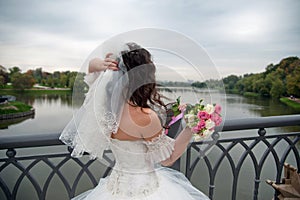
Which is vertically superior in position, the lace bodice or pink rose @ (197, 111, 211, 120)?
pink rose @ (197, 111, 211, 120)

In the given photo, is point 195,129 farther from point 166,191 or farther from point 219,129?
point 166,191

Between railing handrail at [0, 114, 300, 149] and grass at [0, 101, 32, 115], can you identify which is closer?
railing handrail at [0, 114, 300, 149]

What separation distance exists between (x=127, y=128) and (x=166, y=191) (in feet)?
0.93

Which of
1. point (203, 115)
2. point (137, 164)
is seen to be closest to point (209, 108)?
point (203, 115)

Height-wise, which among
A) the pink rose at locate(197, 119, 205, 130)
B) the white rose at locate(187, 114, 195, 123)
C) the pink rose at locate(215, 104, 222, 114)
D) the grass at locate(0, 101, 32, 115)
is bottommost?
the grass at locate(0, 101, 32, 115)

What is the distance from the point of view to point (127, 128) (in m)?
0.62

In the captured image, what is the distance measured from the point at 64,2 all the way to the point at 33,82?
420 cm

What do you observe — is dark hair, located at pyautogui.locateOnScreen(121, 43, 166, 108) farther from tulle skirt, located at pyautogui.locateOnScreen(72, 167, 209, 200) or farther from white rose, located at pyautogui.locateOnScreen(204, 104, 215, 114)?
tulle skirt, located at pyautogui.locateOnScreen(72, 167, 209, 200)

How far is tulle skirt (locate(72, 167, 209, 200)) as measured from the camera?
73cm

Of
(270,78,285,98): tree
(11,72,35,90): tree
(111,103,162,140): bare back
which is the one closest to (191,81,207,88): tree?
(111,103,162,140): bare back

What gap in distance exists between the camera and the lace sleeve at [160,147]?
0.66m

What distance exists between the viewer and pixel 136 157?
0.69 m

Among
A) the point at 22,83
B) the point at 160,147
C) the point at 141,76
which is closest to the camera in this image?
the point at 141,76

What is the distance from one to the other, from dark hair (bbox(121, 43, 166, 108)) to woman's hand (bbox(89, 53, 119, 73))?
31 millimetres
